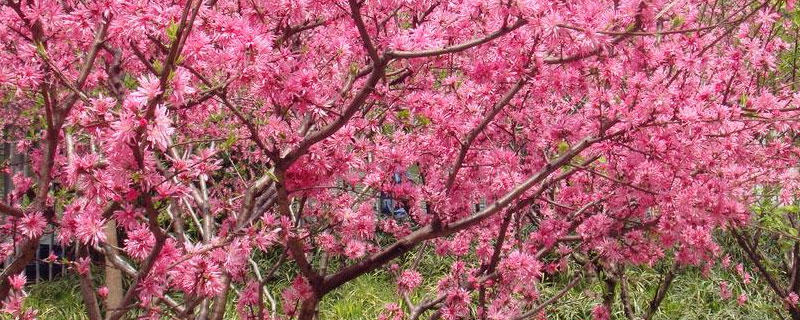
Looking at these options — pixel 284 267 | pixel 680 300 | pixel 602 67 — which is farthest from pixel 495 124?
pixel 284 267

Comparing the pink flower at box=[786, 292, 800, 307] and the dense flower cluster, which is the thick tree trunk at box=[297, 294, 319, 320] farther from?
the pink flower at box=[786, 292, 800, 307]

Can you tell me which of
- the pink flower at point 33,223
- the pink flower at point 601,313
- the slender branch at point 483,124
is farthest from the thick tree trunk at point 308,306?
the pink flower at point 601,313

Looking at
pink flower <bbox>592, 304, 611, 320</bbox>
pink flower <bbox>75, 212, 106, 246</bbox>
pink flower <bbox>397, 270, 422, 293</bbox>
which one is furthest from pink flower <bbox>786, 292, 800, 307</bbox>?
pink flower <bbox>75, 212, 106, 246</bbox>

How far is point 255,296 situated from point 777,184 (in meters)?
2.79

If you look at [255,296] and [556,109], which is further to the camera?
[556,109]

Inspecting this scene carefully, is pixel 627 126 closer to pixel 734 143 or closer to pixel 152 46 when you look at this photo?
pixel 734 143

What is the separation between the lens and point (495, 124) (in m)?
3.27

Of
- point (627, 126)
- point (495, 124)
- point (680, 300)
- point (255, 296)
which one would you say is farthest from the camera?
point (680, 300)

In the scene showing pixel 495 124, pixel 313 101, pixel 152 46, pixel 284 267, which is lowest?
A: pixel 284 267

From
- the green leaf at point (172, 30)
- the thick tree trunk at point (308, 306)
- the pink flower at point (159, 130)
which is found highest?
the green leaf at point (172, 30)

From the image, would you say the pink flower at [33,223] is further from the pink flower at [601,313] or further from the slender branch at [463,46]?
the pink flower at [601,313]

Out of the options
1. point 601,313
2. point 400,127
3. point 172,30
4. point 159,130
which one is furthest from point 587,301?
point 159,130

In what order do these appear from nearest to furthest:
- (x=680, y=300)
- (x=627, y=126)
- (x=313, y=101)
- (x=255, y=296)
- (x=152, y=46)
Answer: (x=313, y=101)
(x=627, y=126)
(x=152, y=46)
(x=255, y=296)
(x=680, y=300)

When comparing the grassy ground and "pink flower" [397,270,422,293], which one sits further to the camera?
the grassy ground
